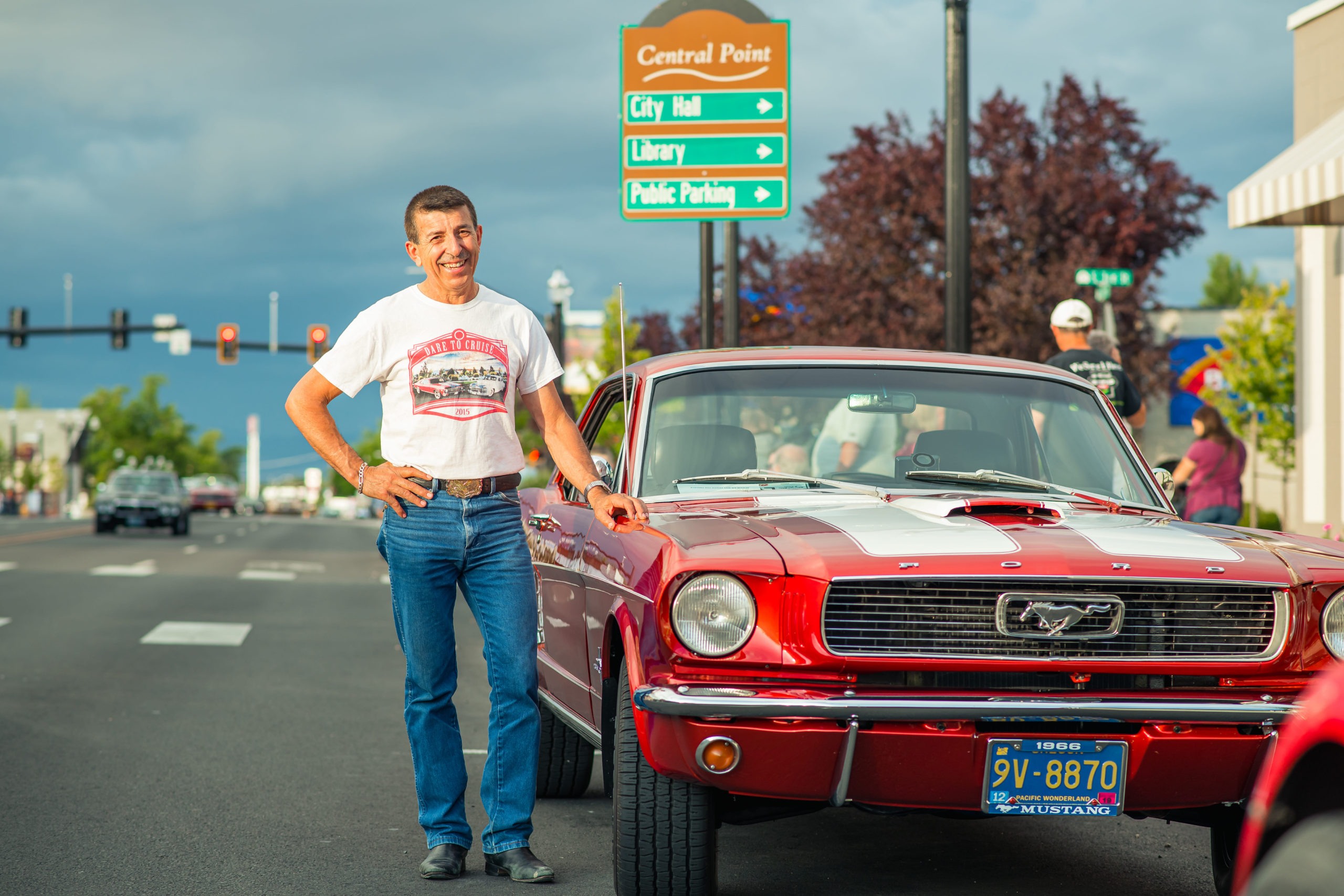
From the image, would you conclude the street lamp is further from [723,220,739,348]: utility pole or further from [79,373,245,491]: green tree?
[79,373,245,491]: green tree

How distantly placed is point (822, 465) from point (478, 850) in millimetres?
1752

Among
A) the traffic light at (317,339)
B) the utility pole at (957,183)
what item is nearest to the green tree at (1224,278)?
the traffic light at (317,339)

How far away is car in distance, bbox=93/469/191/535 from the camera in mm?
34312

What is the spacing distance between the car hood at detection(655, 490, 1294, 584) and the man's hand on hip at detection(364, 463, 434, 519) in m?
0.80

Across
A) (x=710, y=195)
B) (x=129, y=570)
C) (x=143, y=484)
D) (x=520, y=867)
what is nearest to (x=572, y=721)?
(x=520, y=867)

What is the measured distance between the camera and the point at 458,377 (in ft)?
14.8

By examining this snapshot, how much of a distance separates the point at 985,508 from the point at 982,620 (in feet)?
1.96

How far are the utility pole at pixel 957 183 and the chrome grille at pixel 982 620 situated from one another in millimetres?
6844

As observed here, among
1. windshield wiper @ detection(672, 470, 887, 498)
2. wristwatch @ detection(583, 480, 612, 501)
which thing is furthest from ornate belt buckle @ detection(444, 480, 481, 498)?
windshield wiper @ detection(672, 470, 887, 498)

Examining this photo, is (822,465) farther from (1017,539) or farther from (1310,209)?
(1310,209)

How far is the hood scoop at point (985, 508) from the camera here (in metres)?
4.07

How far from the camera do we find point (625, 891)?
12.4ft

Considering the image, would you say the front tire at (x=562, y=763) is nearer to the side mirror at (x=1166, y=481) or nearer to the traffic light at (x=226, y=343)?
the side mirror at (x=1166, y=481)

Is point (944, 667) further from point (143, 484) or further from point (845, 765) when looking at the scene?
point (143, 484)
